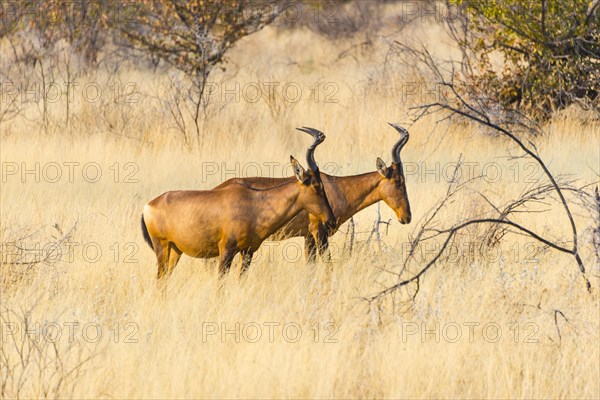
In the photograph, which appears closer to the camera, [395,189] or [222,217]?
[222,217]

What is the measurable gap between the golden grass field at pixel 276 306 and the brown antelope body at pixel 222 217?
25 cm

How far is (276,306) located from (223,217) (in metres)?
0.79

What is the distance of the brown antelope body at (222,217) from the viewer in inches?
286

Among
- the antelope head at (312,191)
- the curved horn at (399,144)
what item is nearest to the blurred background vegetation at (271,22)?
the curved horn at (399,144)

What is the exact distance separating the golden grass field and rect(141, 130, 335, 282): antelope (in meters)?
0.25

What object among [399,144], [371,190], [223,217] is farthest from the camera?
[371,190]

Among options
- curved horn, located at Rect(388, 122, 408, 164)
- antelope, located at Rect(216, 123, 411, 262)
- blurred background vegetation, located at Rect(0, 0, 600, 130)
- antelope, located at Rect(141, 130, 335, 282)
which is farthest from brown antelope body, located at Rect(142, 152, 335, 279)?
blurred background vegetation, located at Rect(0, 0, 600, 130)

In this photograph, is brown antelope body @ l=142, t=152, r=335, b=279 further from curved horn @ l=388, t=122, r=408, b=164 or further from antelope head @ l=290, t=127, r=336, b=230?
curved horn @ l=388, t=122, r=408, b=164

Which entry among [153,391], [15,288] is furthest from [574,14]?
[153,391]

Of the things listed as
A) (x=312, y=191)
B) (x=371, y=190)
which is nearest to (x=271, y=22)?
(x=371, y=190)

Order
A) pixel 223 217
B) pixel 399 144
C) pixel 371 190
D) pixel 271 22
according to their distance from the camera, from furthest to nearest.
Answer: pixel 271 22 < pixel 371 190 < pixel 399 144 < pixel 223 217

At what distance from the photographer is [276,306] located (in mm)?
6984

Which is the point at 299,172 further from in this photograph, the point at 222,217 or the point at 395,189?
the point at 395,189

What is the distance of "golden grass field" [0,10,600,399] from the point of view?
564 centimetres
